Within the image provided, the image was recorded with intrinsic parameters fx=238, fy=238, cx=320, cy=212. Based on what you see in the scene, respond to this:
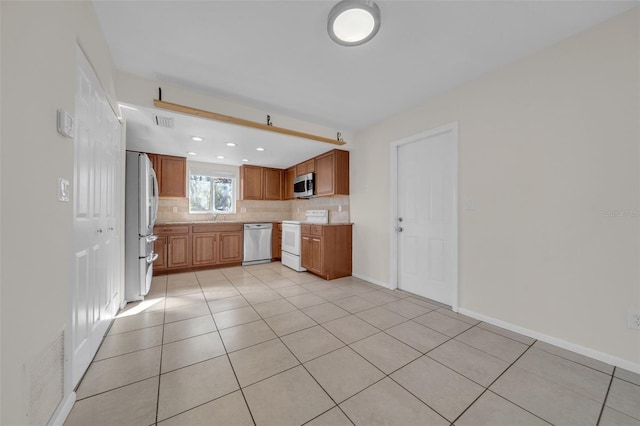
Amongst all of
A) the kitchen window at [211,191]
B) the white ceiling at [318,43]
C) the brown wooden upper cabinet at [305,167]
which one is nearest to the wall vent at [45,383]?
the white ceiling at [318,43]

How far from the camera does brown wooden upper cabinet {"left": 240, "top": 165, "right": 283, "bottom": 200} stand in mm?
5340

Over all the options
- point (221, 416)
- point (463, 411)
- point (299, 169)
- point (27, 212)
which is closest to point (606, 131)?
point (463, 411)

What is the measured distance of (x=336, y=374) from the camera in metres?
1.57

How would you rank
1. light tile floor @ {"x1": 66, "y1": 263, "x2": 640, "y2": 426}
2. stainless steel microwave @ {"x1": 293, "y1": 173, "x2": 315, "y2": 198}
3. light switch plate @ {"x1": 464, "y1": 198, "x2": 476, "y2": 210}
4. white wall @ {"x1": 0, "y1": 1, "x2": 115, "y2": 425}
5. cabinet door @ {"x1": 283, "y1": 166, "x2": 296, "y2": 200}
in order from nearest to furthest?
white wall @ {"x1": 0, "y1": 1, "x2": 115, "y2": 425}
light tile floor @ {"x1": 66, "y1": 263, "x2": 640, "y2": 426}
light switch plate @ {"x1": 464, "y1": 198, "x2": 476, "y2": 210}
stainless steel microwave @ {"x1": 293, "y1": 173, "x2": 315, "y2": 198}
cabinet door @ {"x1": 283, "y1": 166, "x2": 296, "y2": 200}

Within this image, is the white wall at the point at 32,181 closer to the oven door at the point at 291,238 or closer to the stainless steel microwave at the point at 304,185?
the oven door at the point at 291,238

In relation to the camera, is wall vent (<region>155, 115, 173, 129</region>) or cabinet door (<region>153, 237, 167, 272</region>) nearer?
wall vent (<region>155, 115, 173, 129</region>)

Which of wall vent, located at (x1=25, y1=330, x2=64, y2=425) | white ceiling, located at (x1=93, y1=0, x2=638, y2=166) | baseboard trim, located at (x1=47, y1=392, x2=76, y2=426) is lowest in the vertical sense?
baseboard trim, located at (x1=47, y1=392, x2=76, y2=426)

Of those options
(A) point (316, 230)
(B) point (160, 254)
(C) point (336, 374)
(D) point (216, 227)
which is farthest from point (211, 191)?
(C) point (336, 374)

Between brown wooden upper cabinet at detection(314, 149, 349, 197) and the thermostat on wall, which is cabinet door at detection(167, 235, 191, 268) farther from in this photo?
the thermostat on wall

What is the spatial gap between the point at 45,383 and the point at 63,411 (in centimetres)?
28

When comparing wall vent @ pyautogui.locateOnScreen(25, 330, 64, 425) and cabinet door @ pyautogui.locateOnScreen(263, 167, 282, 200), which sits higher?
cabinet door @ pyautogui.locateOnScreen(263, 167, 282, 200)

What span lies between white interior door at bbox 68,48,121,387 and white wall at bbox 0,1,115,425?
18cm

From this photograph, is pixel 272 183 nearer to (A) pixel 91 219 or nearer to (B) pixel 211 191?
(B) pixel 211 191

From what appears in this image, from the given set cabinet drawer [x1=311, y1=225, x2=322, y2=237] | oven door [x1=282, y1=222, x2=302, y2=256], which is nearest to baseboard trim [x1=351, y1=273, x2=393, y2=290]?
cabinet drawer [x1=311, y1=225, x2=322, y2=237]
